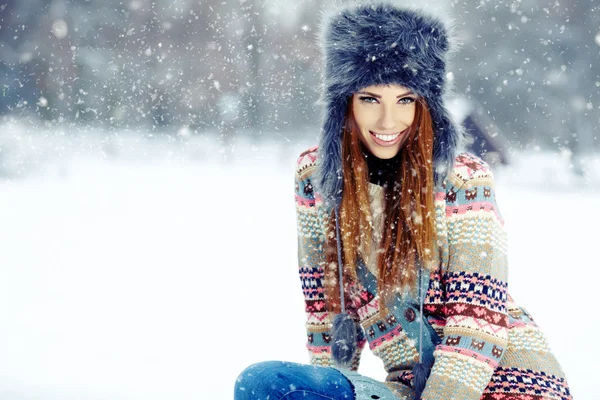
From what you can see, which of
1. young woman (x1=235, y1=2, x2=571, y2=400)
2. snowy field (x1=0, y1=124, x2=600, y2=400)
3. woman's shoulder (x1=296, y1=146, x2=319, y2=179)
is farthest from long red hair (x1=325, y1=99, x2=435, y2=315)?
snowy field (x1=0, y1=124, x2=600, y2=400)

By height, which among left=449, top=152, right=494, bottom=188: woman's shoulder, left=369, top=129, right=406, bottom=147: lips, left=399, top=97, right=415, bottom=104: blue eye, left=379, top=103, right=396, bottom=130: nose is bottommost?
left=449, top=152, right=494, bottom=188: woman's shoulder

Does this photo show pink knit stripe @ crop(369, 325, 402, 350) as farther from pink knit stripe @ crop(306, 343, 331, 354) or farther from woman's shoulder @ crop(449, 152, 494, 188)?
woman's shoulder @ crop(449, 152, 494, 188)

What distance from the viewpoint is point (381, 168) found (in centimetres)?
154

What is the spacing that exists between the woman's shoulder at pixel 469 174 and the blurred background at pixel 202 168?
1.68 m

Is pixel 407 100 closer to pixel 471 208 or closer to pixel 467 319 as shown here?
pixel 471 208

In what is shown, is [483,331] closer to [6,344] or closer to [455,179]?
[455,179]

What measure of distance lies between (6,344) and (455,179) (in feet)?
9.03

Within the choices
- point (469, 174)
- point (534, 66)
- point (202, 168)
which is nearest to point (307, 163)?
point (469, 174)

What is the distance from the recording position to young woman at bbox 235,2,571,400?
1.32m

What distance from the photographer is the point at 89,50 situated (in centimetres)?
828

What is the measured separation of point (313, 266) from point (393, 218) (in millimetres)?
255

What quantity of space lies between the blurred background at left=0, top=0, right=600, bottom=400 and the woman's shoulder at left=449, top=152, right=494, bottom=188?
66.1 inches

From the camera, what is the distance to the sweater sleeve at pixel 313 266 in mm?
1608

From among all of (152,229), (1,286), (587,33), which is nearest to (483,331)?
(1,286)
